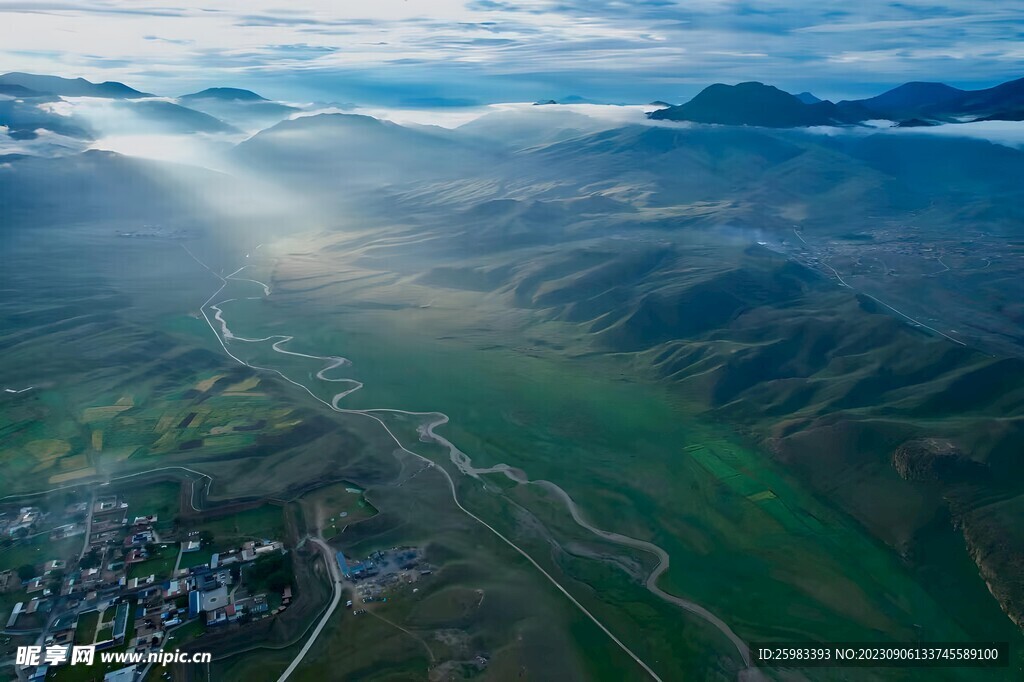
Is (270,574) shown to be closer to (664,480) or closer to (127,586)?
(127,586)

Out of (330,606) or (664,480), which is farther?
(664,480)

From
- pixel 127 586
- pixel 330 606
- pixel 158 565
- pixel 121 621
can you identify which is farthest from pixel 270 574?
pixel 127 586

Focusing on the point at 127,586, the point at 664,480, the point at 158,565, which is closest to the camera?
the point at 127,586

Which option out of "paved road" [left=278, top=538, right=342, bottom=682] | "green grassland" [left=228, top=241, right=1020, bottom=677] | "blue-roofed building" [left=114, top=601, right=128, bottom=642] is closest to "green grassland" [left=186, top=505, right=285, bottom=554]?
"paved road" [left=278, top=538, right=342, bottom=682]

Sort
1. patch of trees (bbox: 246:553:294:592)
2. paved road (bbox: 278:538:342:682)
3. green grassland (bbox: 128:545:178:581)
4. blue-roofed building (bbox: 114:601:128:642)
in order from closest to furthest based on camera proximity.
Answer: paved road (bbox: 278:538:342:682) → blue-roofed building (bbox: 114:601:128:642) → patch of trees (bbox: 246:553:294:592) → green grassland (bbox: 128:545:178:581)

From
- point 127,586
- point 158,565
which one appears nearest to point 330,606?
point 158,565

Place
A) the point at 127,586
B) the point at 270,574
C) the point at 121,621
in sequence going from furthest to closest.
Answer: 1. the point at 270,574
2. the point at 127,586
3. the point at 121,621

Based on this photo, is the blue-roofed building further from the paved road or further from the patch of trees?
the paved road

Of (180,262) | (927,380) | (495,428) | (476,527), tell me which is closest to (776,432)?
(927,380)

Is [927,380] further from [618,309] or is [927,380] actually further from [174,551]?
[174,551]

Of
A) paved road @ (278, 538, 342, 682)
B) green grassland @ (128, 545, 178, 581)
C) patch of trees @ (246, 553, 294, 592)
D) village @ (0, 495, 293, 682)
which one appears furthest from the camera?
green grassland @ (128, 545, 178, 581)

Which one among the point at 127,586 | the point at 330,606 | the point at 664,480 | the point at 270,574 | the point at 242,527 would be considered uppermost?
the point at 270,574

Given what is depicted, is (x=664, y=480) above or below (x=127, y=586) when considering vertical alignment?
below
